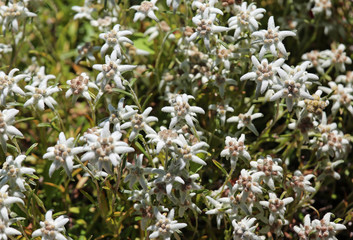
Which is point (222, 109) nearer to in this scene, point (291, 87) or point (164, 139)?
point (291, 87)

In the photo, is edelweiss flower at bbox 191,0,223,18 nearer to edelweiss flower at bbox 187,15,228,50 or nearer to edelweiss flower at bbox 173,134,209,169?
edelweiss flower at bbox 187,15,228,50

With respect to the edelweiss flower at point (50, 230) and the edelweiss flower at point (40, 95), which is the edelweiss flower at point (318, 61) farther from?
the edelweiss flower at point (50, 230)

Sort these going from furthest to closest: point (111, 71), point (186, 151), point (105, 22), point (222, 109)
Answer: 1. point (105, 22)
2. point (222, 109)
3. point (111, 71)
4. point (186, 151)

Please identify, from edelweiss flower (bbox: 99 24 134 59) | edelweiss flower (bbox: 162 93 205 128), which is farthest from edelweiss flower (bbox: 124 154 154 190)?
edelweiss flower (bbox: 99 24 134 59)

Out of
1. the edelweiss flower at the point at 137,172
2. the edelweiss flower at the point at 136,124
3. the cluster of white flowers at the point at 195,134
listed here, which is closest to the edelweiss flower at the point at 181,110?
the cluster of white flowers at the point at 195,134

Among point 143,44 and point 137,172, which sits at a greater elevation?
point 143,44

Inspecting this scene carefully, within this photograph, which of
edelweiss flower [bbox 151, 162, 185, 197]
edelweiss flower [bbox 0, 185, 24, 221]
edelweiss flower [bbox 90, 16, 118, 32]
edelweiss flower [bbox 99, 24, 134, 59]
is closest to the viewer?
edelweiss flower [bbox 0, 185, 24, 221]

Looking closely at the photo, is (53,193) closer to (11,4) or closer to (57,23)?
(11,4)

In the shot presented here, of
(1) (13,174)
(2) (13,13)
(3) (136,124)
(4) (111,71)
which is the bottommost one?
(1) (13,174)

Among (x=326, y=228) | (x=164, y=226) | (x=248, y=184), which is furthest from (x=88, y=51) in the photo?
(x=326, y=228)

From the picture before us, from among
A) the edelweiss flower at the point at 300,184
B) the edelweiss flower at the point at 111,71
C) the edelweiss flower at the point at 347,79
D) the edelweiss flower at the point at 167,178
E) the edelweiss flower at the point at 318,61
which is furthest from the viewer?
the edelweiss flower at the point at 318,61
